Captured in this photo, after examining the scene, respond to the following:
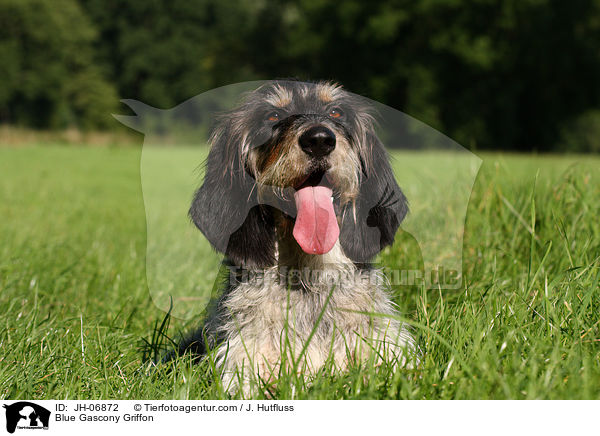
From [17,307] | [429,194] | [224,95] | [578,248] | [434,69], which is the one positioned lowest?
[17,307]

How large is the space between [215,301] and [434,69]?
2717cm

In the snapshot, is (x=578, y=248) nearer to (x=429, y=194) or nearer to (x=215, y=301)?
(x=429, y=194)

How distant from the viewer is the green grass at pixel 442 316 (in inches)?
89.7

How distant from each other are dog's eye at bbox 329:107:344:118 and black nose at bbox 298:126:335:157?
0.98 ft

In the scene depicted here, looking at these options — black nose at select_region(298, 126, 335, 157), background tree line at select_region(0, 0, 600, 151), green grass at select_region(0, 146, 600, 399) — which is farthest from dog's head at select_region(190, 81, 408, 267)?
background tree line at select_region(0, 0, 600, 151)

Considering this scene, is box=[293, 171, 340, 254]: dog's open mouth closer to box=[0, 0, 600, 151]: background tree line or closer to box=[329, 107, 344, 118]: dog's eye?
box=[329, 107, 344, 118]: dog's eye

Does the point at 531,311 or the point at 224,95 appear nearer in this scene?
the point at 531,311

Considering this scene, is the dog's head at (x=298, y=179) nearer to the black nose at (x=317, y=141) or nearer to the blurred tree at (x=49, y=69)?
the black nose at (x=317, y=141)

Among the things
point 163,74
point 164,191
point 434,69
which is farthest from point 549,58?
point 164,191

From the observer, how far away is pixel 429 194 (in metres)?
5.06

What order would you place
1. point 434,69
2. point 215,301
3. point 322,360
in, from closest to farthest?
point 322,360 < point 215,301 < point 434,69

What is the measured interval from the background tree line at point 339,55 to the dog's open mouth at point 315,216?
18.1m
